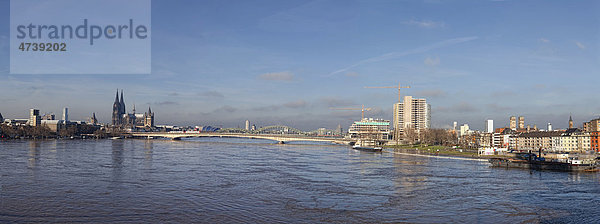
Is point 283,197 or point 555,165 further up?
point 283,197

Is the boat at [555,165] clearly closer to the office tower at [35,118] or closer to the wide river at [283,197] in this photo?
the wide river at [283,197]

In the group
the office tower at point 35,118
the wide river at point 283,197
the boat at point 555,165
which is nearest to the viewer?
the wide river at point 283,197

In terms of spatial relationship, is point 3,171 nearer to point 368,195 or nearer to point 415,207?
point 368,195

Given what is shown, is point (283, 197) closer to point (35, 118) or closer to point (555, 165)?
point (555, 165)

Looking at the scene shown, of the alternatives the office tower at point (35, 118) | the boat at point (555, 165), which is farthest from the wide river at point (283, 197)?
the office tower at point (35, 118)

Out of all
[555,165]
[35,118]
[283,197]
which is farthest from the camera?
[35,118]

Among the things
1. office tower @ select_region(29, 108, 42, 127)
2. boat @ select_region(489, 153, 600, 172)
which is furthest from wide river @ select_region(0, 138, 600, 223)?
office tower @ select_region(29, 108, 42, 127)

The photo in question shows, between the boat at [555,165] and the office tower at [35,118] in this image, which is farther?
the office tower at [35,118]

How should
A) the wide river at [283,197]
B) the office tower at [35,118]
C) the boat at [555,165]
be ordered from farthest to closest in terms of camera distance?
the office tower at [35,118] < the boat at [555,165] < the wide river at [283,197]

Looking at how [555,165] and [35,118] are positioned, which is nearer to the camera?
[555,165]

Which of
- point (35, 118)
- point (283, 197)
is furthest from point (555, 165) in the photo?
point (35, 118)

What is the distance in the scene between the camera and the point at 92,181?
3172 centimetres

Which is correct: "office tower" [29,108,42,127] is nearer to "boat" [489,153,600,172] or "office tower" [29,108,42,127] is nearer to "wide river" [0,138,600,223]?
"wide river" [0,138,600,223]

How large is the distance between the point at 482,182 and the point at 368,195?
13039 mm
